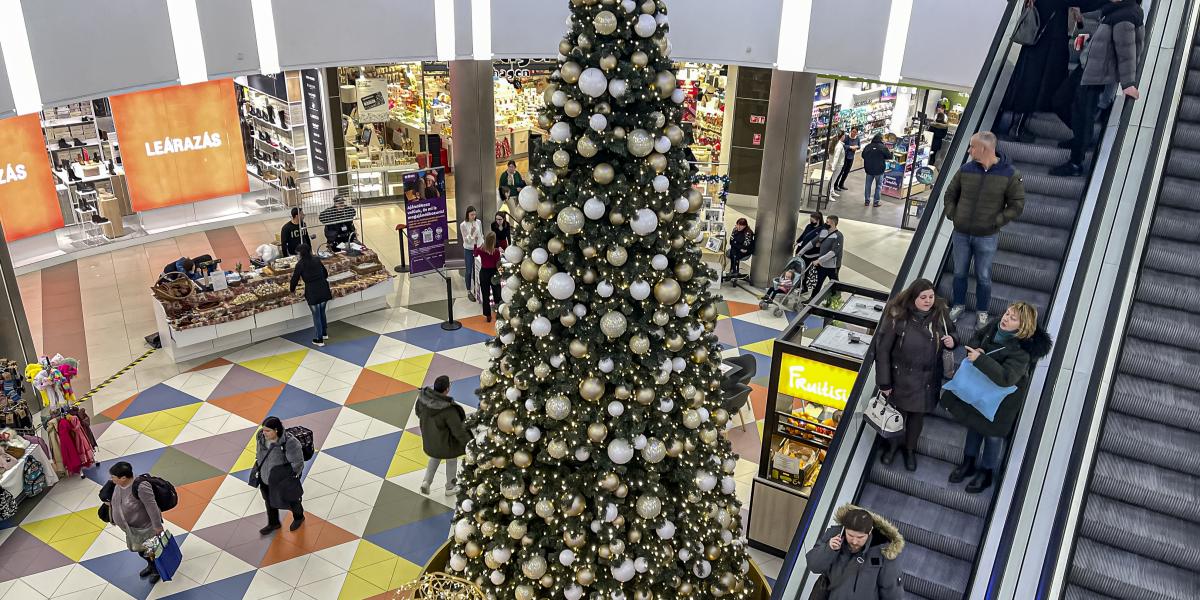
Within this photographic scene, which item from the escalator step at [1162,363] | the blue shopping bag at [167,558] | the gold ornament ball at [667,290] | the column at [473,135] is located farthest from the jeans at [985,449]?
the column at [473,135]

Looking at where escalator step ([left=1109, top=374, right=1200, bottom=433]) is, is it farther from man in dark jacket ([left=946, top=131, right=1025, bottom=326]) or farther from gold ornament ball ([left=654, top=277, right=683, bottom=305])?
gold ornament ball ([left=654, top=277, right=683, bottom=305])

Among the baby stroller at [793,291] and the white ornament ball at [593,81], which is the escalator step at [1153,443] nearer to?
the white ornament ball at [593,81]

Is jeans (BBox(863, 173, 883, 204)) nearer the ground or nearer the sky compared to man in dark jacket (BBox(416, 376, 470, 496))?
nearer the sky

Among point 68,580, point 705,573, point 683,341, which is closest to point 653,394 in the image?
point 683,341

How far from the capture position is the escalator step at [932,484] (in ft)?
17.2

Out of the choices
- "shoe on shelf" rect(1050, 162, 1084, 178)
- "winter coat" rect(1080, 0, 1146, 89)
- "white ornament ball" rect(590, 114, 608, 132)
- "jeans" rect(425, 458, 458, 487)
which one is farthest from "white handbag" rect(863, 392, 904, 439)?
"jeans" rect(425, 458, 458, 487)

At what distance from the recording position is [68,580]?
703cm

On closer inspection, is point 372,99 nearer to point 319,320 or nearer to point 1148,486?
point 319,320

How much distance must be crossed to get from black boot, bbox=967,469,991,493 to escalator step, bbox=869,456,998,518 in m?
0.03

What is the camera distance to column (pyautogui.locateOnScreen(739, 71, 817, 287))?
12.0 meters

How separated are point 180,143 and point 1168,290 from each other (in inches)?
539

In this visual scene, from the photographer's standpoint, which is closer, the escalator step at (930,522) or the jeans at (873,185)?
the escalator step at (930,522)

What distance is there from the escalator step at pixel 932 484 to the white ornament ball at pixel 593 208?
2445 mm

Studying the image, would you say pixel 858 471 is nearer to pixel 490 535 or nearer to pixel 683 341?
pixel 683 341
